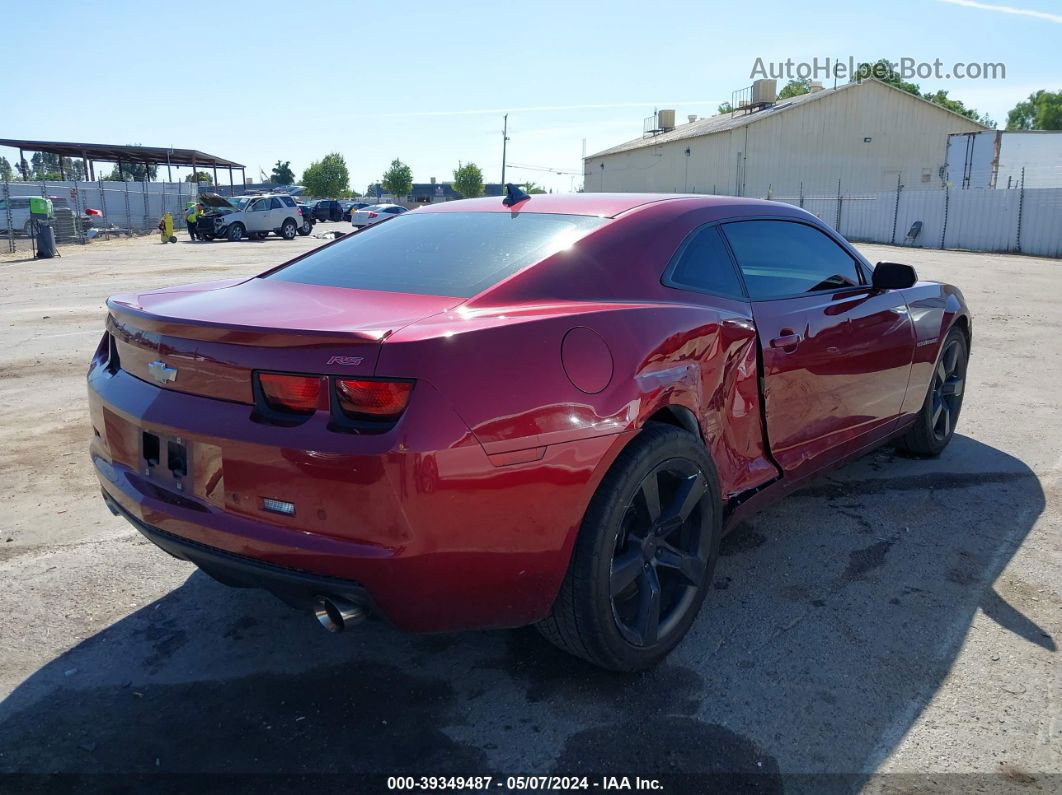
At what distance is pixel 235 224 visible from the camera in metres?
32.5

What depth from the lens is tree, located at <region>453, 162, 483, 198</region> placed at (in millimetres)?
100125

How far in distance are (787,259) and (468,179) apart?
331 feet

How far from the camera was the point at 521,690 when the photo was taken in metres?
2.72

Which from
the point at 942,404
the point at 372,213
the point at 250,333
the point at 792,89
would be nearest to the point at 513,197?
the point at 250,333

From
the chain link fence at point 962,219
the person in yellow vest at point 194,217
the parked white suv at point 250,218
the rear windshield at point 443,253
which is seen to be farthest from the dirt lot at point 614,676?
Result: the parked white suv at point 250,218

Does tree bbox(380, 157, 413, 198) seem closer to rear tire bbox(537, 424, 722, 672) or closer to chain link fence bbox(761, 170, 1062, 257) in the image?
chain link fence bbox(761, 170, 1062, 257)

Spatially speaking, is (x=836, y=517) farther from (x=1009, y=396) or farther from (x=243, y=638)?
(x=1009, y=396)

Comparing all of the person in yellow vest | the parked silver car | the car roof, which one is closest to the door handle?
the car roof

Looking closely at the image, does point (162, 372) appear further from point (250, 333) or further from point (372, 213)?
point (372, 213)

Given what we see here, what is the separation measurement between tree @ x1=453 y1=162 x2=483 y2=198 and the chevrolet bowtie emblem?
9960 centimetres

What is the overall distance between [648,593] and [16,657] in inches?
85.8

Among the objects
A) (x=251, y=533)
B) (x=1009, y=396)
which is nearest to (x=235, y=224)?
(x=1009, y=396)

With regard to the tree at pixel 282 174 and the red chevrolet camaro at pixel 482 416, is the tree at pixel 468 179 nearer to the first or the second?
the tree at pixel 282 174

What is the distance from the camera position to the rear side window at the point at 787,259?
3498mm
